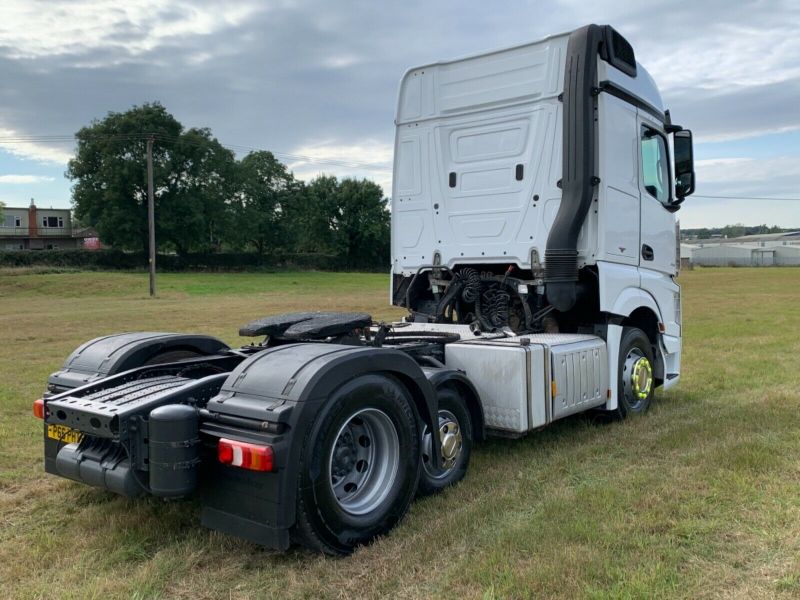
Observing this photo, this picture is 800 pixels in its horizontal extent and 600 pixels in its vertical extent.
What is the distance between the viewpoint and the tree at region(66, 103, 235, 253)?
57875mm

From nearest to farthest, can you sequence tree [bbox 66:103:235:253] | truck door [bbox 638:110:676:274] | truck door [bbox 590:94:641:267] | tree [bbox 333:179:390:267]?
truck door [bbox 590:94:641:267] → truck door [bbox 638:110:676:274] → tree [bbox 66:103:235:253] → tree [bbox 333:179:390:267]

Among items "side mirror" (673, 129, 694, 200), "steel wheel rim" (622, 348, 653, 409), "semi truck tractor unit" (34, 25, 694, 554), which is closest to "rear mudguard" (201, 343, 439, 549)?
"semi truck tractor unit" (34, 25, 694, 554)

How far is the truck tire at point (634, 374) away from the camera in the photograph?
6457 mm

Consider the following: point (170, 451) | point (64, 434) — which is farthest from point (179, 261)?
point (170, 451)

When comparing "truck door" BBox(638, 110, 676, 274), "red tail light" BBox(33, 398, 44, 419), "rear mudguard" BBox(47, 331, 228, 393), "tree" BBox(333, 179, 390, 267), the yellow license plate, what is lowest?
the yellow license plate

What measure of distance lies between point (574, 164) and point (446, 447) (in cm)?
284

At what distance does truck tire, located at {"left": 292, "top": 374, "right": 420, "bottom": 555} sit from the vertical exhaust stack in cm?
254

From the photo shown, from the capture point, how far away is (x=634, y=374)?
6609 millimetres

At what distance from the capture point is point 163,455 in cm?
330

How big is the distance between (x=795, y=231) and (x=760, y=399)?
558ft

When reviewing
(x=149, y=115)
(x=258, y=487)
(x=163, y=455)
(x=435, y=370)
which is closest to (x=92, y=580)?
(x=163, y=455)

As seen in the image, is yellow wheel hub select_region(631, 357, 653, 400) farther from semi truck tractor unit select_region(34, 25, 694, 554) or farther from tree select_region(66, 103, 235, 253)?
tree select_region(66, 103, 235, 253)

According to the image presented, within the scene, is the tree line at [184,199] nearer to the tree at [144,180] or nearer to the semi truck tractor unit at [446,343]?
the tree at [144,180]

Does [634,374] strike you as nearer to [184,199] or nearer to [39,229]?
[184,199]
